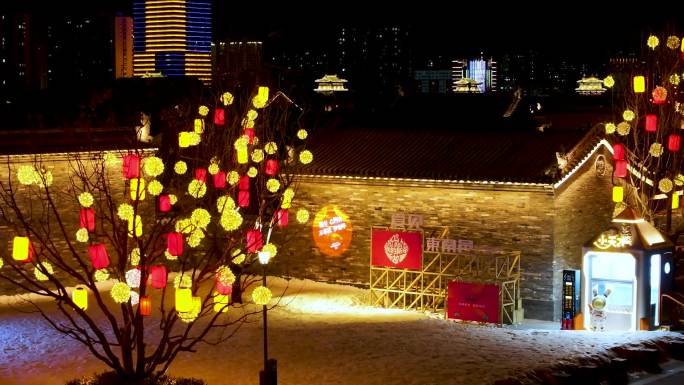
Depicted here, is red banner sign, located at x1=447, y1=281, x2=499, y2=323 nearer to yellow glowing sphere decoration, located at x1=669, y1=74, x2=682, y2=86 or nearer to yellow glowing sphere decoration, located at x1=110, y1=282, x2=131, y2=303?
yellow glowing sphere decoration, located at x1=669, y1=74, x2=682, y2=86

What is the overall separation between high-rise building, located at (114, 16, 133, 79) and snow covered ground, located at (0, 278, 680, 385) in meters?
29.9

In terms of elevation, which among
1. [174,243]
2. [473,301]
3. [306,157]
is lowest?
[473,301]

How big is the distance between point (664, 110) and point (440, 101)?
Result: 14598 millimetres

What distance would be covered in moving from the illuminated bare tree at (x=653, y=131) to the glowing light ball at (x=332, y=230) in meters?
6.68

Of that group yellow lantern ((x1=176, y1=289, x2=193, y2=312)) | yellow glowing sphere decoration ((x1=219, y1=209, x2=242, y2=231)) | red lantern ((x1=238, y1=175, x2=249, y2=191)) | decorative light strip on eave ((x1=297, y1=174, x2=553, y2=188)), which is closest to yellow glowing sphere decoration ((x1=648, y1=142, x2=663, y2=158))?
decorative light strip on eave ((x1=297, y1=174, x2=553, y2=188))

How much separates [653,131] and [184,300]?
15093 millimetres

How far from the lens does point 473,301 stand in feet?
70.4

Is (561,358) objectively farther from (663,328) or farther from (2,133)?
(2,133)

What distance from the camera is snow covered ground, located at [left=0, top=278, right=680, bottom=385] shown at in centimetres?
1628

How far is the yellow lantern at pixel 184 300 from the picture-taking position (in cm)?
1459

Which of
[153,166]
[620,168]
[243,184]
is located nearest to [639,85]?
[620,168]

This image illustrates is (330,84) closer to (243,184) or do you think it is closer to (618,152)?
(243,184)

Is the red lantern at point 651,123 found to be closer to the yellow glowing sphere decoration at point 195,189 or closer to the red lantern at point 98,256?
the yellow glowing sphere decoration at point 195,189

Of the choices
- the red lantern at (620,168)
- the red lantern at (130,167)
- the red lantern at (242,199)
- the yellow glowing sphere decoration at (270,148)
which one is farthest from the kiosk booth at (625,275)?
the red lantern at (130,167)
